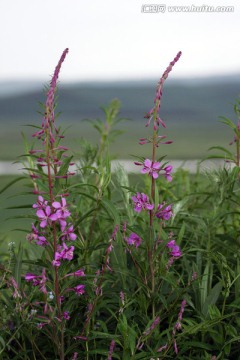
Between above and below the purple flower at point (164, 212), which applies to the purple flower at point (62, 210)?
above

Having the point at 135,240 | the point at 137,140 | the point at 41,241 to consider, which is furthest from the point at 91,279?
the point at 137,140

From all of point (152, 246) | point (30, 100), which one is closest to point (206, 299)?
point (152, 246)

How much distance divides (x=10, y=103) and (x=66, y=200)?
1287cm

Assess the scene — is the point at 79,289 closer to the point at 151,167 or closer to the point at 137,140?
the point at 151,167

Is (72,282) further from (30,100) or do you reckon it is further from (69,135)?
(30,100)

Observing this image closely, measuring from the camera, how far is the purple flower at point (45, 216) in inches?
78.9

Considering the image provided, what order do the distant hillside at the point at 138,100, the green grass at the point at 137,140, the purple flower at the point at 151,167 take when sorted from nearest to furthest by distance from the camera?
the purple flower at the point at 151,167, the green grass at the point at 137,140, the distant hillside at the point at 138,100

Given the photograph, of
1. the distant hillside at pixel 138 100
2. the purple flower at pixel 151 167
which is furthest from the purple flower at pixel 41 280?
the distant hillside at pixel 138 100

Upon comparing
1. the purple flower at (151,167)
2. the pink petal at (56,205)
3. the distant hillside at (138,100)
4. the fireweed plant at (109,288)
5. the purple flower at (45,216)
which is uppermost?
the distant hillside at (138,100)

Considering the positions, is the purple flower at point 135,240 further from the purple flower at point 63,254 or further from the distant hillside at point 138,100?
the distant hillside at point 138,100

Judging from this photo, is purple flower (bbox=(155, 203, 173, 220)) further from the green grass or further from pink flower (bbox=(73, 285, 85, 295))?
the green grass

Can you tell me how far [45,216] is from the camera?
2023mm

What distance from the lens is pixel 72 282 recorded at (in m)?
2.18

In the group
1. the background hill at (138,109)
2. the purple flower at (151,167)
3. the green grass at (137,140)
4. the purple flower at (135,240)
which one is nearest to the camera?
the purple flower at (151,167)
